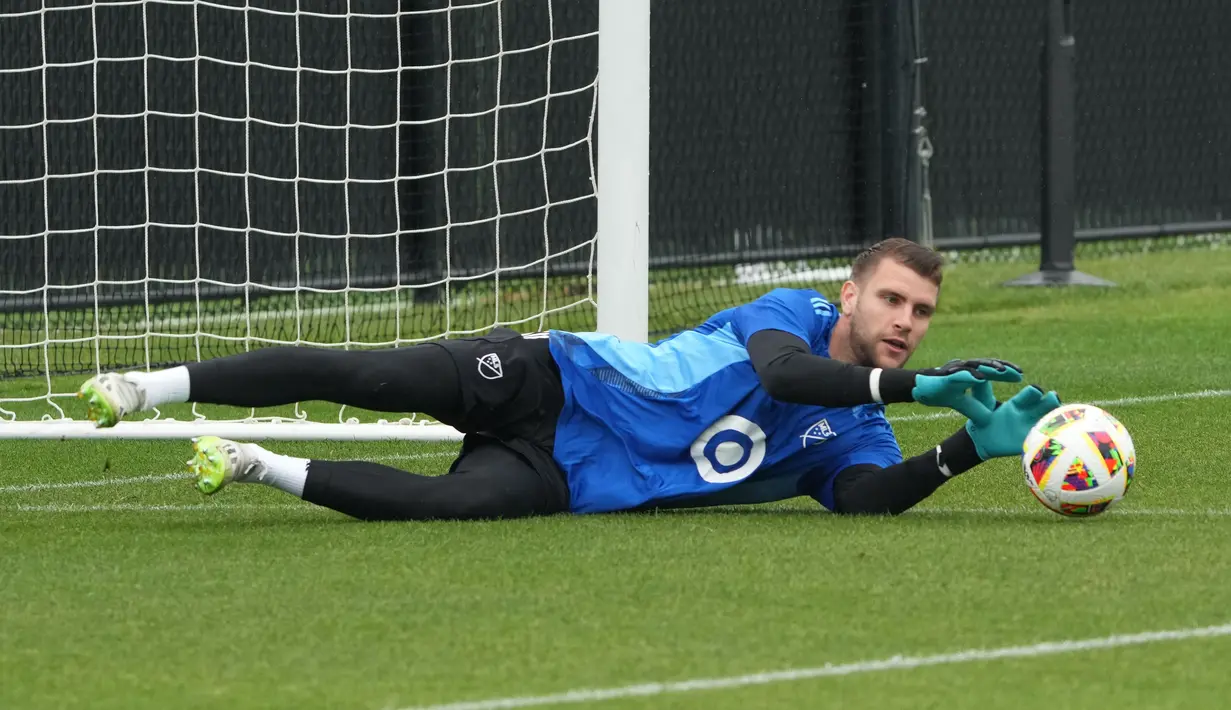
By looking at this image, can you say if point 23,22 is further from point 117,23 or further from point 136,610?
point 136,610

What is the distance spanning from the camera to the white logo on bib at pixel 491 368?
5355mm

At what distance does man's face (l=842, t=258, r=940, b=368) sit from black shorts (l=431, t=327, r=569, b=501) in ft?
2.82

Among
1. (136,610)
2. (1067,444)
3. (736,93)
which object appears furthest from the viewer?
(736,93)

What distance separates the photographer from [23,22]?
Answer: 33.4ft

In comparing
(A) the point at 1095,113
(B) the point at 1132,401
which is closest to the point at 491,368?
(B) the point at 1132,401

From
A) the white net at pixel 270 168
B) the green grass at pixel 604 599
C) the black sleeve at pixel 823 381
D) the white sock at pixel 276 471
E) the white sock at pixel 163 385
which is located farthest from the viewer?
the white net at pixel 270 168

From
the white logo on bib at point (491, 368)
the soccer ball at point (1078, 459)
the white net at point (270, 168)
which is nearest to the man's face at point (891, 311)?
the soccer ball at point (1078, 459)

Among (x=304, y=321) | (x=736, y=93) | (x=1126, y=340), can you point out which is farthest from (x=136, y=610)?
(x=736, y=93)

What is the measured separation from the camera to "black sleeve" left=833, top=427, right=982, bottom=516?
16.8ft

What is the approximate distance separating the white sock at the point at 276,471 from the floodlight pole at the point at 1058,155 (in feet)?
26.9

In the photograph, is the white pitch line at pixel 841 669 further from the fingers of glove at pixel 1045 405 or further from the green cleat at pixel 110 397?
the green cleat at pixel 110 397

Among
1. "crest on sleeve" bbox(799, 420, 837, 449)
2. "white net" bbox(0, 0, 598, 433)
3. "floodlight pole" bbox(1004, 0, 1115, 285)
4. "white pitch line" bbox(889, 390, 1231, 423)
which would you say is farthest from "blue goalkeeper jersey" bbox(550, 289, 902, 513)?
"floodlight pole" bbox(1004, 0, 1115, 285)

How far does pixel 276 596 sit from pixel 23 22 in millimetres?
6739

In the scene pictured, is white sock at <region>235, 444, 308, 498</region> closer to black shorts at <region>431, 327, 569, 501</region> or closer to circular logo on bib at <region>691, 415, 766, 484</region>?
black shorts at <region>431, 327, 569, 501</region>
